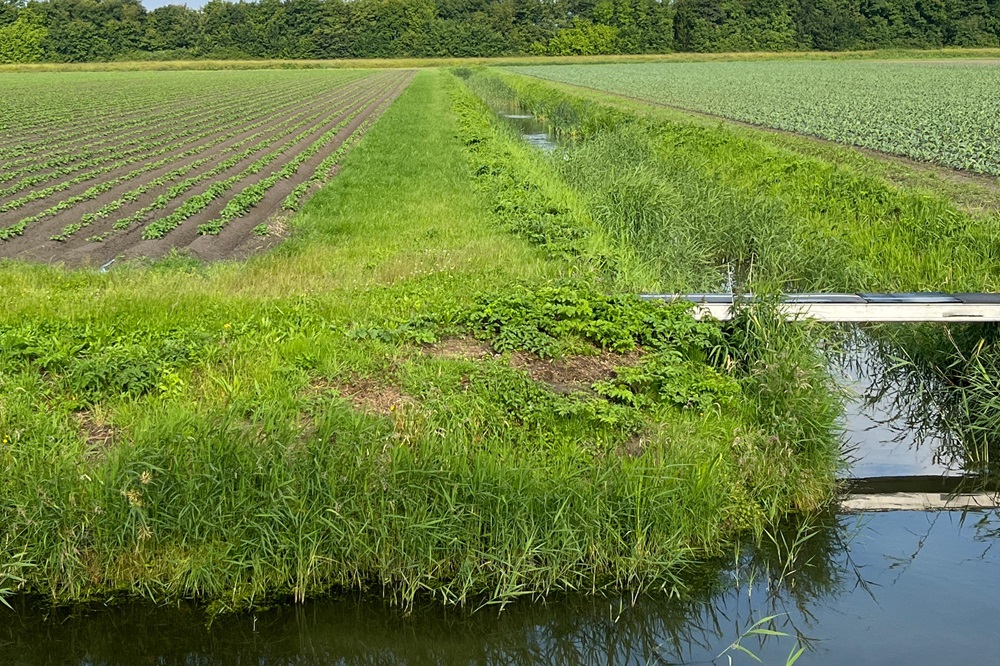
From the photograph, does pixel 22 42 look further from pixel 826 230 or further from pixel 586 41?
pixel 826 230

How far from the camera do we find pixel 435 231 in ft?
44.2

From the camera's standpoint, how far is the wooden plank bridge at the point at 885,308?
26.3 feet

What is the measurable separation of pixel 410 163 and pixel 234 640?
16.8 meters

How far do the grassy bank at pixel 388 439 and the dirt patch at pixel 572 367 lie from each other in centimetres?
2

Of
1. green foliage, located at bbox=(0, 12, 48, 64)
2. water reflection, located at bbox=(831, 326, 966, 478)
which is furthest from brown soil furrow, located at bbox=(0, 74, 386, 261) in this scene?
green foliage, located at bbox=(0, 12, 48, 64)

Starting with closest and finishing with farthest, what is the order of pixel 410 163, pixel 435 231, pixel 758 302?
pixel 758 302 → pixel 435 231 → pixel 410 163

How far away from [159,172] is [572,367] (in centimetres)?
1618

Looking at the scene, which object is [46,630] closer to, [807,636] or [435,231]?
[807,636]

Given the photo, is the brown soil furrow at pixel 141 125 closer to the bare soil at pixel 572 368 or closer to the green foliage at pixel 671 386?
the bare soil at pixel 572 368

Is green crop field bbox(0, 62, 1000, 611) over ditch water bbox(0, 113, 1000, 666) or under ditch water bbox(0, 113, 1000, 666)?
over

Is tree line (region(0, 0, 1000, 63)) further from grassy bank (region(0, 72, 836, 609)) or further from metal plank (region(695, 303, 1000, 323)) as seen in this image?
grassy bank (region(0, 72, 836, 609))

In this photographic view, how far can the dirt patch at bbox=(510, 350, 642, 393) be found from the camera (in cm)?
757

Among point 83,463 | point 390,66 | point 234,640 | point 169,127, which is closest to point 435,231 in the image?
point 83,463

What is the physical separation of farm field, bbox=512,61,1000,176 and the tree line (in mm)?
53124
